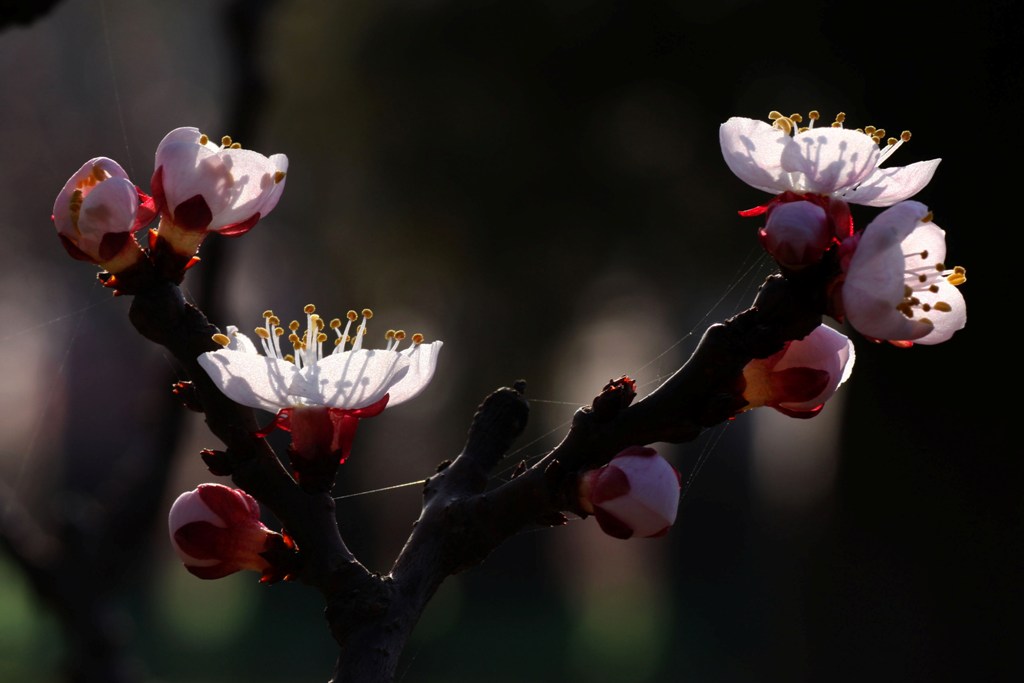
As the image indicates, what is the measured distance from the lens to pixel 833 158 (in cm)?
60

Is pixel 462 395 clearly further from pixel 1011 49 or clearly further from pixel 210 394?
pixel 210 394

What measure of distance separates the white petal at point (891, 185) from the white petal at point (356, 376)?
0.99 ft

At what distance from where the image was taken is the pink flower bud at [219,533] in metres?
0.64

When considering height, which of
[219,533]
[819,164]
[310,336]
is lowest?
[219,533]

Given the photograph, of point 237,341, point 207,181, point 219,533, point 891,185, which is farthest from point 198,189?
point 891,185

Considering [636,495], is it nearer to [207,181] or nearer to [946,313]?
[946,313]

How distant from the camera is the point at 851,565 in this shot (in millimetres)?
2852

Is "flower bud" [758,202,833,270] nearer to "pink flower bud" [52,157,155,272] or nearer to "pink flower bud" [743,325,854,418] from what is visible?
"pink flower bud" [743,325,854,418]

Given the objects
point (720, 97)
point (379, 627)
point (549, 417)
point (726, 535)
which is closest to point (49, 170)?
point (379, 627)

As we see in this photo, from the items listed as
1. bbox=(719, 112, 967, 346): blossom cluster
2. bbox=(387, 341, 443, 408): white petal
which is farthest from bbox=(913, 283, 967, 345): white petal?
bbox=(387, 341, 443, 408): white petal

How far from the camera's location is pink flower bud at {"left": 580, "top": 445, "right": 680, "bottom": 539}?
0.60 metres

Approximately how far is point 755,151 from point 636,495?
0.23 m

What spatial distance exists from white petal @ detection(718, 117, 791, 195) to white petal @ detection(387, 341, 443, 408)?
0.73 ft

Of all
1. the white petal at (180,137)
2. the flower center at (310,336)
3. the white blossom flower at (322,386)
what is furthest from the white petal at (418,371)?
the white petal at (180,137)
